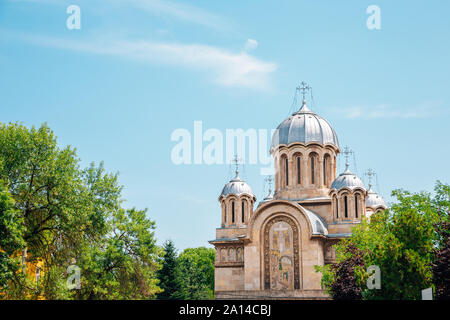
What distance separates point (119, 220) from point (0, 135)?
6869 mm

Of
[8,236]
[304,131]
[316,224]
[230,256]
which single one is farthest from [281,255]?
[8,236]

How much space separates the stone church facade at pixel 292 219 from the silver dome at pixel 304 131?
3.1 inches

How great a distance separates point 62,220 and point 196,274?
35.7 meters

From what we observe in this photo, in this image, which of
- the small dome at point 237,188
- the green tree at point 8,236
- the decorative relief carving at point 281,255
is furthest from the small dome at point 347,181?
the green tree at point 8,236

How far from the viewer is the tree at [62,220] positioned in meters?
26.4

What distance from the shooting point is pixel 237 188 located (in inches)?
1955

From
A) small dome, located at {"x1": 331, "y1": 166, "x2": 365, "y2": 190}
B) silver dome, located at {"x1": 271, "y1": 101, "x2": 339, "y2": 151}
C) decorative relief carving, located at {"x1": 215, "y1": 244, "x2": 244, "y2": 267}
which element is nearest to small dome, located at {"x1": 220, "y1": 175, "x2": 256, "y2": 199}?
silver dome, located at {"x1": 271, "y1": 101, "x2": 339, "y2": 151}

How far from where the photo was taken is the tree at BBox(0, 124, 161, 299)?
2644cm

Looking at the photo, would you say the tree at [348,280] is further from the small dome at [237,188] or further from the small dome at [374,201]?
the small dome at [374,201]

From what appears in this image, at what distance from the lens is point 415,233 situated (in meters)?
23.6

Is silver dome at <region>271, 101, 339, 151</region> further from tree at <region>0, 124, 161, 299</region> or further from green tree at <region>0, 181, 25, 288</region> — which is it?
green tree at <region>0, 181, 25, 288</region>

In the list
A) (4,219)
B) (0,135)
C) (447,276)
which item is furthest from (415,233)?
(0,135)

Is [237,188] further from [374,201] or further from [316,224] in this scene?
[374,201]
